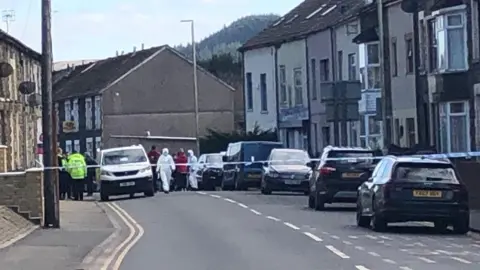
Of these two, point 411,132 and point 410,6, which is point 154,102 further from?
point 410,6

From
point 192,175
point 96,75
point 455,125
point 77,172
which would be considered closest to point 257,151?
point 192,175

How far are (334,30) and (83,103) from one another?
3055 cm

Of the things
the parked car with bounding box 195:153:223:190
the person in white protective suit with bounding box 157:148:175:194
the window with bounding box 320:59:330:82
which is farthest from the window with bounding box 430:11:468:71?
the window with bounding box 320:59:330:82

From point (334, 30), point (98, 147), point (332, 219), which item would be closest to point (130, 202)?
point (332, 219)

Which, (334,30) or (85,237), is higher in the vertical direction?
(334,30)

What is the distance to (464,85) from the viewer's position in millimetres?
38219

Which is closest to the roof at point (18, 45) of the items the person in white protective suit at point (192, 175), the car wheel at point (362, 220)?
the person in white protective suit at point (192, 175)

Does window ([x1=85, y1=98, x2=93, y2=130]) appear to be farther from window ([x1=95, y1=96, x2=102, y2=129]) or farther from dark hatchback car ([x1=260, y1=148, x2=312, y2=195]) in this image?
dark hatchback car ([x1=260, y1=148, x2=312, y2=195])

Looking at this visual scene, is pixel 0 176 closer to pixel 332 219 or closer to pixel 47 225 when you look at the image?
pixel 47 225

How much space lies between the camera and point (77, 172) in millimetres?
40906

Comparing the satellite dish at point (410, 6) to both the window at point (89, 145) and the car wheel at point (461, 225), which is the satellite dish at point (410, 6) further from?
the window at point (89, 145)

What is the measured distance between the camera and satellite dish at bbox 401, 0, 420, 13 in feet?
140

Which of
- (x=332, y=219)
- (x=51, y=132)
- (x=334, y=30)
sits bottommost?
(x=332, y=219)

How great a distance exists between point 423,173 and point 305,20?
41331 mm
